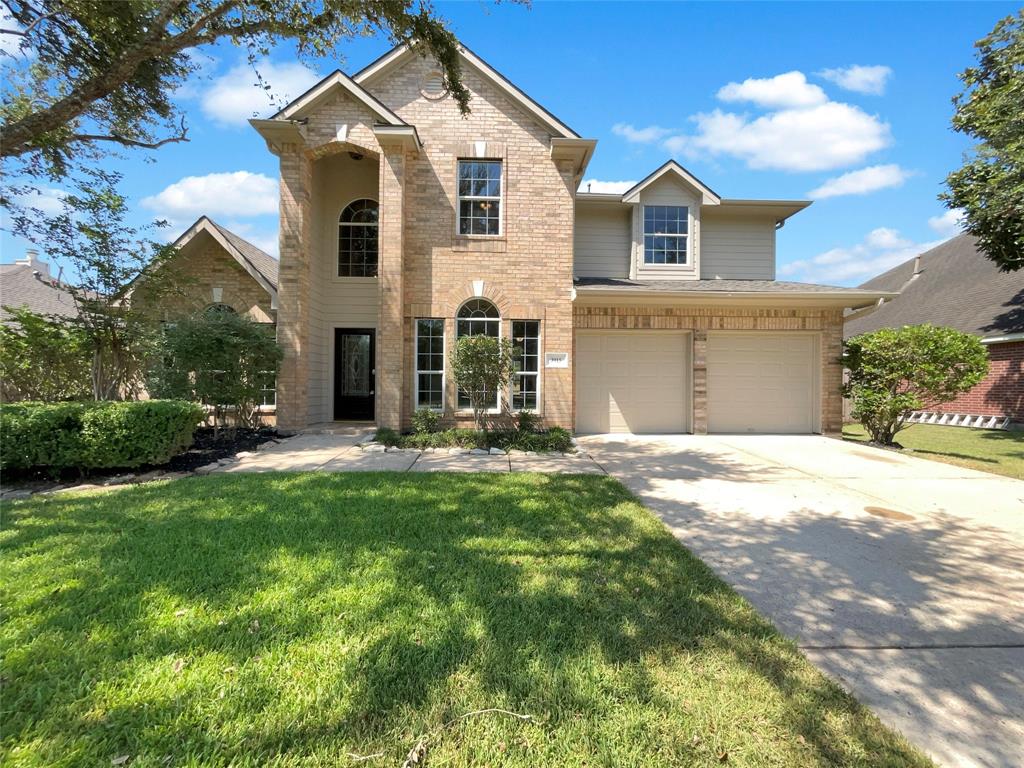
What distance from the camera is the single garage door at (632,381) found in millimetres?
11219

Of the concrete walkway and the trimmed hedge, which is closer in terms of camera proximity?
the trimmed hedge

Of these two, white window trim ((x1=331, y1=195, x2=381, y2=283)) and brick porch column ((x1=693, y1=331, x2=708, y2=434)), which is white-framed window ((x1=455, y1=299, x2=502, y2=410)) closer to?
white window trim ((x1=331, y1=195, x2=381, y2=283))

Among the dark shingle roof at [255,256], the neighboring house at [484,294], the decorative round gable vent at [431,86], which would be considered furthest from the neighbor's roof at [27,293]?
the decorative round gable vent at [431,86]

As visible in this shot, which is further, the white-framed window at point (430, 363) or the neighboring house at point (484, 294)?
the white-framed window at point (430, 363)

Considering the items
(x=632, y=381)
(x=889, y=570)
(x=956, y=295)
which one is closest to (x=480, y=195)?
(x=632, y=381)

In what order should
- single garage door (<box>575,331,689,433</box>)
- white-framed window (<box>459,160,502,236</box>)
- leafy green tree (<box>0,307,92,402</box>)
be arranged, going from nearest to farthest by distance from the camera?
1. leafy green tree (<box>0,307,92,402</box>)
2. white-framed window (<box>459,160,502,236</box>)
3. single garage door (<box>575,331,689,433</box>)

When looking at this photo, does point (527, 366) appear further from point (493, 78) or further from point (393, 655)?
point (393, 655)

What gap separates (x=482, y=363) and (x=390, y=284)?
2938 mm

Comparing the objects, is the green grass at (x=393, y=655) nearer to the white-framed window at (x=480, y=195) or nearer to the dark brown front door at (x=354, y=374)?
the dark brown front door at (x=354, y=374)

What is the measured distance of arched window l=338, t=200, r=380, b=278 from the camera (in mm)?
11805

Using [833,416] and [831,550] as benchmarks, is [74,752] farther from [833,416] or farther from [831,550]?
[833,416]

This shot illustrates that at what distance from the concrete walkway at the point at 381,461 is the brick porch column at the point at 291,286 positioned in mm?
1338

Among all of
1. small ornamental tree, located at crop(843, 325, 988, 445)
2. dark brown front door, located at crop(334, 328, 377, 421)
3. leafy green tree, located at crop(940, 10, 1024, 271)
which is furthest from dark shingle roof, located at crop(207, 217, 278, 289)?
leafy green tree, located at crop(940, 10, 1024, 271)

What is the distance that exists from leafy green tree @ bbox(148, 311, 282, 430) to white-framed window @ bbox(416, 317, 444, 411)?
3.17 m
